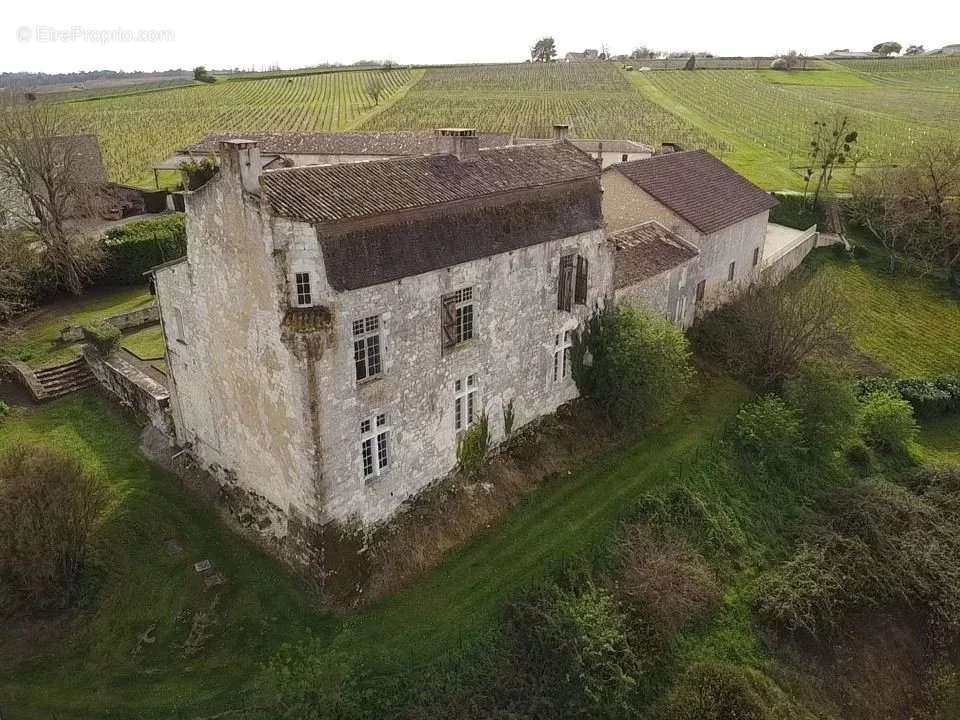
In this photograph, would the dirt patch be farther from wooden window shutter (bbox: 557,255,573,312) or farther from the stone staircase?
the stone staircase

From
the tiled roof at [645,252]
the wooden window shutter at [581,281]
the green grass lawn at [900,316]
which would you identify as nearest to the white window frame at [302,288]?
the wooden window shutter at [581,281]

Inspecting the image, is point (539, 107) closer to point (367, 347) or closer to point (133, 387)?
point (133, 387)

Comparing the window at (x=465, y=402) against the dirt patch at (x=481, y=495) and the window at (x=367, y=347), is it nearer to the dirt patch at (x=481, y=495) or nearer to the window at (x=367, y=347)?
the dirt patch at (x=481, y=495)

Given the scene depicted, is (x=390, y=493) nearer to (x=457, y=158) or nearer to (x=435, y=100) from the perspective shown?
(x=457, y=158)

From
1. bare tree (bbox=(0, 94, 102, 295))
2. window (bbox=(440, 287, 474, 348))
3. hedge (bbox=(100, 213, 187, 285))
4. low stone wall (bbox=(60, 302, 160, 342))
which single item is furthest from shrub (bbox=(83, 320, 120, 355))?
window (bbox=(440, 287, 474, 348))

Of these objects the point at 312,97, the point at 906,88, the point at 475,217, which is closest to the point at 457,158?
the point at 475,217

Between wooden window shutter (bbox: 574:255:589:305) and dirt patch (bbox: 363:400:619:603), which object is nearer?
dirt patch (bbox: 363:400:619:603)
